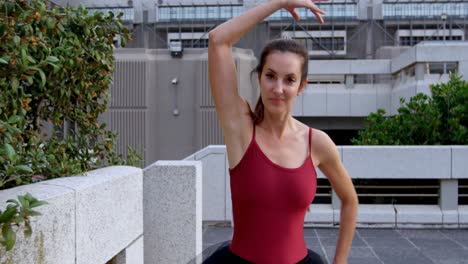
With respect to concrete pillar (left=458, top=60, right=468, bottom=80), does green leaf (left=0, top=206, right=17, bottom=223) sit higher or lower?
lower

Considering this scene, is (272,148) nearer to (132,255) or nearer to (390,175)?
(132,255)

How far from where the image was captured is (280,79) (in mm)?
2070

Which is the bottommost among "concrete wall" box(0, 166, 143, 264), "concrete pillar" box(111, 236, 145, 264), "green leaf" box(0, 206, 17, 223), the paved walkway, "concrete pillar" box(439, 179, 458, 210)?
the paved walkway

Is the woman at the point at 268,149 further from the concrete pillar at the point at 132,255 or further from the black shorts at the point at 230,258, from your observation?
the concrete pillar at the point at 132,255

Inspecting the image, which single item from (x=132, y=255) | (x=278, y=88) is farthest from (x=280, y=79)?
(x=132, y=255)

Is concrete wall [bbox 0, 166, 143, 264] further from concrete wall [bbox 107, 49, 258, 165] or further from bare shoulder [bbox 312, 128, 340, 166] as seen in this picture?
concrete wall [bbox 107, 49, 258, 165]

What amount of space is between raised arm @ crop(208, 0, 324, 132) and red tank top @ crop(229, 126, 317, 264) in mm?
137

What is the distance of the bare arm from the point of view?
229cm

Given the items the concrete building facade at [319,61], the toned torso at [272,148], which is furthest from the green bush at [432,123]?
the toned torso at [272,148]

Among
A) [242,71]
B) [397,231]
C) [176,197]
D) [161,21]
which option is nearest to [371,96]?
[242,71]

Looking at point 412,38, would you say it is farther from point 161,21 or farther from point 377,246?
point 377,246

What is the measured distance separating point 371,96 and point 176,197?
23.2 metres

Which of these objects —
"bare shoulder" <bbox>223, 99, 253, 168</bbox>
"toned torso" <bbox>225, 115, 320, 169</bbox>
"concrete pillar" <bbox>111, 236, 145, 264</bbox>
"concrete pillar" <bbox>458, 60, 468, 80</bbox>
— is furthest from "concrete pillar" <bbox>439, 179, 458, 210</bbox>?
"concrete pillar" <bbox>458, 60, 468, 80</bbox>

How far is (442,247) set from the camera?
7543mm
